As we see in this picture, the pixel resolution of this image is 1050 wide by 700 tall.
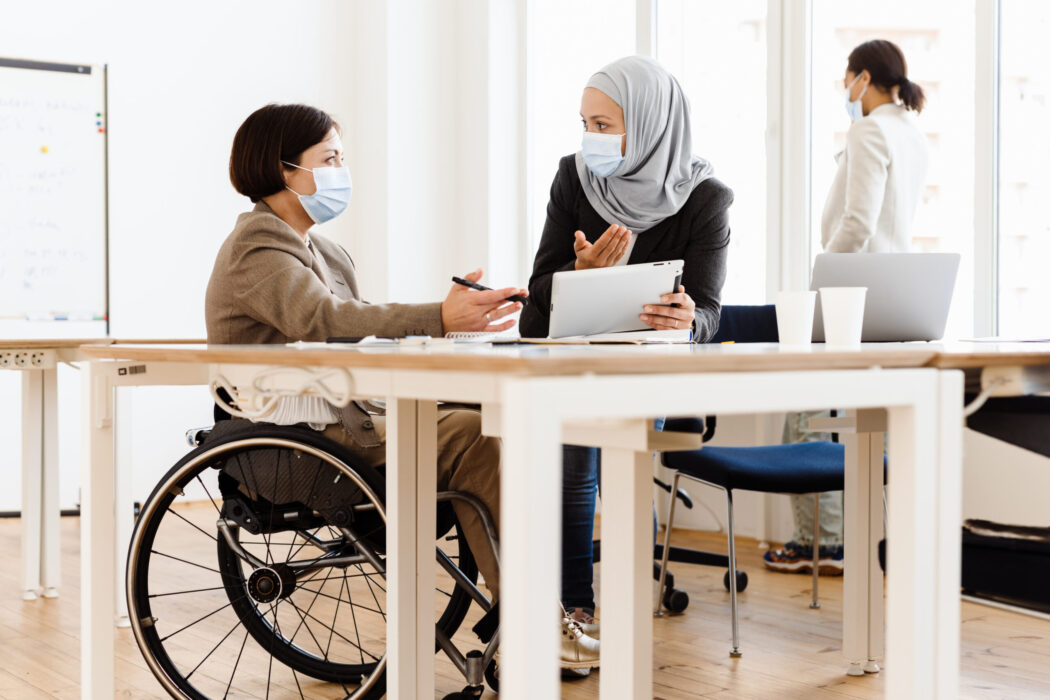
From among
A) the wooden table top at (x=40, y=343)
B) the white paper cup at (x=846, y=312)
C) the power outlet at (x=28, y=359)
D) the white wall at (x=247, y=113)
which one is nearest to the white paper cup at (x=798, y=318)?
the white paper cup at (x=846, y=312)

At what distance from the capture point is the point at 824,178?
3479mm

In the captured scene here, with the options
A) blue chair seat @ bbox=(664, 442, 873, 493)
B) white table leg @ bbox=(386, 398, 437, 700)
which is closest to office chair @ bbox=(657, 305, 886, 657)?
blue chair seat @ bbox=(664, 442, 873, 493)

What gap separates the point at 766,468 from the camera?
7.73 feet

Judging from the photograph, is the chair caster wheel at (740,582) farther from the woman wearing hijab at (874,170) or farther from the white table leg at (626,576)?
the white table leg at (626,576)

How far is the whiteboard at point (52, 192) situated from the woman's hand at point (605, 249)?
2.90 m

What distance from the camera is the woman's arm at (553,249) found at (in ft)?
7.80

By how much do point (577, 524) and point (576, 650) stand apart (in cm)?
24

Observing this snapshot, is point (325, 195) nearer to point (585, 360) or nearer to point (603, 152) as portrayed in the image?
point (603, 152)

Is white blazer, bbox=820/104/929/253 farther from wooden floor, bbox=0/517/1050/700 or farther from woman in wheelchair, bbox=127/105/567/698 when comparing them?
woman in wheelchair, bbox=127/105/567/698

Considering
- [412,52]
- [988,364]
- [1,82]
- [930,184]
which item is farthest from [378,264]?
[988,364]

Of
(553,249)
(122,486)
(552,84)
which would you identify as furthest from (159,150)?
(553,249)

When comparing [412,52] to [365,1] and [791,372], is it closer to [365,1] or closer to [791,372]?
[365,1]

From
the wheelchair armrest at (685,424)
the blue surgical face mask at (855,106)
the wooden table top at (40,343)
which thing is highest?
the blue surgical face mask at (855,106)

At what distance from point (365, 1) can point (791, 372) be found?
423 cm
